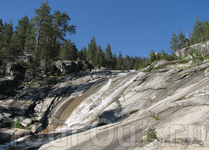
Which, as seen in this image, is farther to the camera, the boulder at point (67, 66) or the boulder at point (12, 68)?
the boulder at point (67, 66)

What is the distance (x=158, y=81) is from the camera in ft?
59.1

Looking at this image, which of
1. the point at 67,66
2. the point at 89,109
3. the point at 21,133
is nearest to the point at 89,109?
the point at 89,109

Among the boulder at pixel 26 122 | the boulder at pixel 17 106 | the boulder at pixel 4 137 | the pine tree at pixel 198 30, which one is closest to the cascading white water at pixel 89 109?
the boulder at pixel 26 122

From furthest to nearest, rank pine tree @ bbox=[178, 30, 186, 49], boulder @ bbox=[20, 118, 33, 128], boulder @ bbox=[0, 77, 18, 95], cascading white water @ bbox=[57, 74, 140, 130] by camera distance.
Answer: pine tree @ bbox=[178, 30, 186, 49] < boulder @ bbox=[0, 77, 18, 95] < boulder @ bbox=[20, 118, 33, 128] < cascading white water @ bbox=[57, 74, 140, 130]

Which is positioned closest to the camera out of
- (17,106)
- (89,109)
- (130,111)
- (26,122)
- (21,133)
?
(130,111)

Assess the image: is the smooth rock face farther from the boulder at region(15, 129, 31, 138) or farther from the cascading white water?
the boulder at region(15, 129, 31, 138)

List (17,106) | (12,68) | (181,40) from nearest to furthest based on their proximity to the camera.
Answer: (17,106) → (12,68) → (181,40)

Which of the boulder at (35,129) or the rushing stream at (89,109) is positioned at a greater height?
the rushing stream at (89,109)

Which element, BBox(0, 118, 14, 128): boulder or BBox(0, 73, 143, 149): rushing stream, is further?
BBox(0, 118, 14, 128): boulder

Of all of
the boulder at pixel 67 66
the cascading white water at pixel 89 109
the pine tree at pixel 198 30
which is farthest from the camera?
the pine tree at pixel 198 30

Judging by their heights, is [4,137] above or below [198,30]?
below

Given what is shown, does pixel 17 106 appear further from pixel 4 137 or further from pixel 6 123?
pixel 4 137

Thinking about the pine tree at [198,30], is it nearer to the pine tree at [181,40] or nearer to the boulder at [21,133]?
the pine tree at [181,40]

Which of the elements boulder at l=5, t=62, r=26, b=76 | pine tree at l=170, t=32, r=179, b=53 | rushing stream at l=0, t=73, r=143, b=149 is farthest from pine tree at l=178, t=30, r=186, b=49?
boulder at l=5, t=62, r=26, b=76
